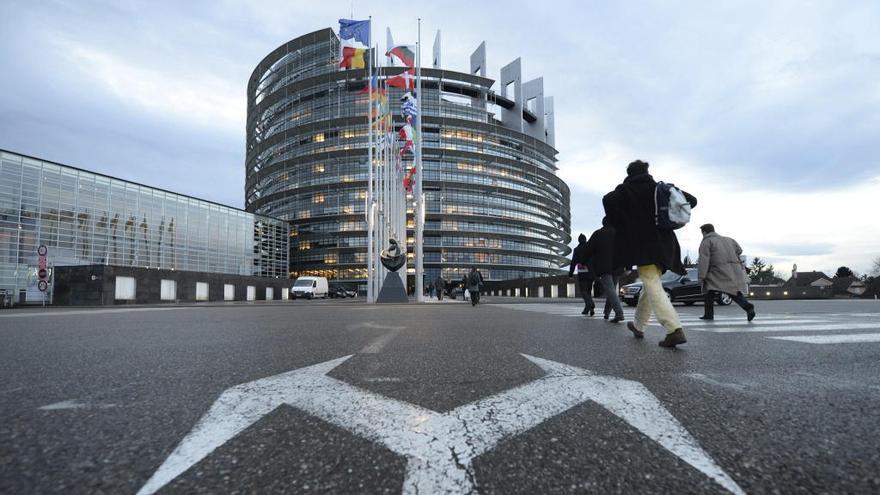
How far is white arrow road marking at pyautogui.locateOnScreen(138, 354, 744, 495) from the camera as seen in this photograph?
1.21m

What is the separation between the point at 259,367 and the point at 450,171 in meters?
71.8

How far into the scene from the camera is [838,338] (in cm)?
450

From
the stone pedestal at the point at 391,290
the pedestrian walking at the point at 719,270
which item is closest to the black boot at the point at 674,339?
the pedestrian walking at the point at 719,270

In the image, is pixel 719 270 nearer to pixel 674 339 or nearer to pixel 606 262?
pixel 606 262

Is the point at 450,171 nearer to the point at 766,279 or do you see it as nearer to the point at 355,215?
the point at 355,215

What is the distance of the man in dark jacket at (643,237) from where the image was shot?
4.35 m

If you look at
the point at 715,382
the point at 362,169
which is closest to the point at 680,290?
the point at 715,382

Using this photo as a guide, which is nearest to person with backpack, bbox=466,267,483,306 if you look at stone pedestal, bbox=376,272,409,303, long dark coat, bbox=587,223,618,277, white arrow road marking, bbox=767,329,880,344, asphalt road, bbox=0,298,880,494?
stone pedestal, bbox=376,272,409,303

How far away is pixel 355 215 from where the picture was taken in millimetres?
69250

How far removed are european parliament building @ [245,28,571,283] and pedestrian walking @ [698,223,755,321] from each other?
6364 cm

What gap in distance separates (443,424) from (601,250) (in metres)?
7.01

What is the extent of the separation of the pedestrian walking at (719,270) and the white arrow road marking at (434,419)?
20.9 feet

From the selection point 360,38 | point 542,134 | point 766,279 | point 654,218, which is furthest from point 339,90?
point 766,279

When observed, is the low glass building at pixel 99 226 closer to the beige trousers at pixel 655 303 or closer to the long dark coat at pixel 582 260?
the long dark coat at pixel 582 260
